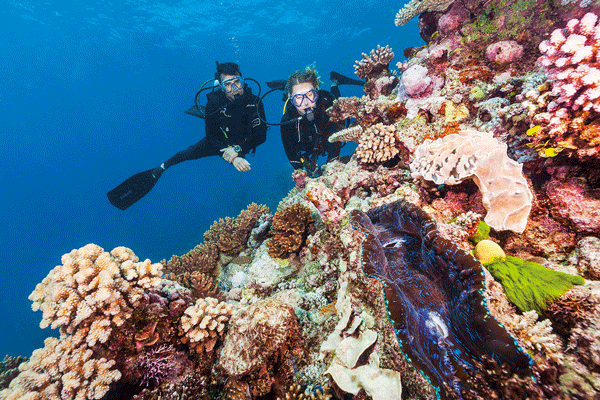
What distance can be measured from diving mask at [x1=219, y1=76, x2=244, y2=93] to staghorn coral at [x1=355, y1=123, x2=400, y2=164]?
5.62 m

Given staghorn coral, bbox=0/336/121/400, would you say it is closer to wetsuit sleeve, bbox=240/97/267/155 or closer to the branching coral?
the branching coral

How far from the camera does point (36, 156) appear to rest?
66875 millimetres

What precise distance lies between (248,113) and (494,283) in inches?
337

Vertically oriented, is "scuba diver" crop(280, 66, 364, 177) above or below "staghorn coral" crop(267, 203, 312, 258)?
above

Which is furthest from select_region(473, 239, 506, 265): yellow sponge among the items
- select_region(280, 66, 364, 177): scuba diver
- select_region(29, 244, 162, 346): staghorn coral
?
select_region(280, 66, 364, 177): scuba diver

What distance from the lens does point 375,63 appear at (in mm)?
6215

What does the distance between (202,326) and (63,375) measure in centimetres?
123

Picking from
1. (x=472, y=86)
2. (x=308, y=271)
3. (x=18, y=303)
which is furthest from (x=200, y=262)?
(x=18, y=303)

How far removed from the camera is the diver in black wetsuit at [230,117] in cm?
794

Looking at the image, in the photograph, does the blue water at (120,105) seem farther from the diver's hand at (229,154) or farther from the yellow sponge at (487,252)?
the yellow sponge at (487,252)

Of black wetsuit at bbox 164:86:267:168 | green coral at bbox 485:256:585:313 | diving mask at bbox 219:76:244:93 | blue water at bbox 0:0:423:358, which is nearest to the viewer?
green coral at bbox 485:256:585:313

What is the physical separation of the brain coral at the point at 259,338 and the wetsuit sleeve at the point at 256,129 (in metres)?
6.89

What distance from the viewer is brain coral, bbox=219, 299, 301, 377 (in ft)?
8.00

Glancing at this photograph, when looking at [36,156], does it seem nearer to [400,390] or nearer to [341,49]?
[341,49]
